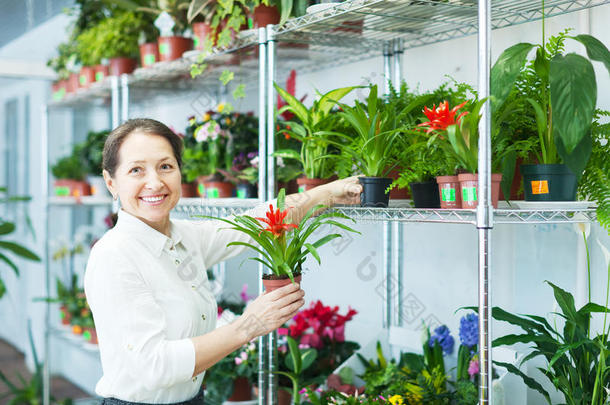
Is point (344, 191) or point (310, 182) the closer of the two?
point (344, 191)

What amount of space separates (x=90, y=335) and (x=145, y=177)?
2.27 metres

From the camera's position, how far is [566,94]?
4.39ft

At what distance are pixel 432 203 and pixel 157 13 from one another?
2.09 metres

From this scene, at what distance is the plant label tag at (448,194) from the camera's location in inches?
59.7

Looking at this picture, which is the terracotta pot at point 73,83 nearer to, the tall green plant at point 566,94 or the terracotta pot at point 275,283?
the terracotta pot at point 275,283

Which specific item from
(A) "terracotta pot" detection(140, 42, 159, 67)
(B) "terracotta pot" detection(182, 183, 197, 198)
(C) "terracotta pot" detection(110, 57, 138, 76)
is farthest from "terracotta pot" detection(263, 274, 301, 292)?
(C) "terracotta pot" detection(110, 57, 138, 76)

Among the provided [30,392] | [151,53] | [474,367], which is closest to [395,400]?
[474,367]

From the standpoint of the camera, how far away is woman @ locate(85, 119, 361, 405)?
4.74 feet

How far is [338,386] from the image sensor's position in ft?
6.78

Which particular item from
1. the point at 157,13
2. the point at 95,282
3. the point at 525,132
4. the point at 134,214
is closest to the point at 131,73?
the point at 157,13

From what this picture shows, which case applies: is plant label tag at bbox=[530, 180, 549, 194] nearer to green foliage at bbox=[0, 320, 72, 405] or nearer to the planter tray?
the planter tray

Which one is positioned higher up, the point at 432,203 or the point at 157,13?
the point at 157,13

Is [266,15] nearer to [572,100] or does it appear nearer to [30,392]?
[572,100]

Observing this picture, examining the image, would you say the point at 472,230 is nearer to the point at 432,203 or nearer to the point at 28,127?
the point at 432,203
